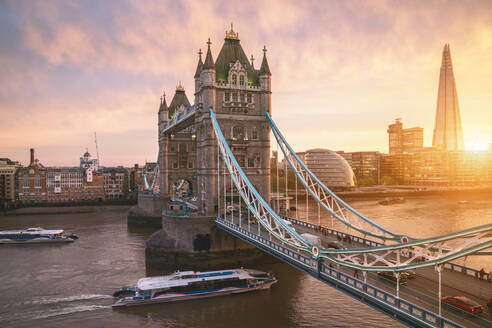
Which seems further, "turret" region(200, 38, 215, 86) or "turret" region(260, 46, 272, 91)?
"turret" region(260, 46, 272, 91)

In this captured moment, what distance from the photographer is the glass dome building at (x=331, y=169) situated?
155375mm

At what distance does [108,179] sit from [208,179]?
98688 millimetres

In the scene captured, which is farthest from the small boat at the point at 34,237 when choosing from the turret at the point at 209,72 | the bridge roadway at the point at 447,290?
the bridge roadway at the point at 447,290

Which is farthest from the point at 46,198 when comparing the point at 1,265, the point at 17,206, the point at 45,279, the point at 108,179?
the point at 45,279

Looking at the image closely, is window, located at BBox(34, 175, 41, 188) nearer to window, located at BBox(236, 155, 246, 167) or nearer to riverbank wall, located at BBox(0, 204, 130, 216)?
riverbank wall, located at BBox(0, 204, 130, 216)

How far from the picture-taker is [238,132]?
43.4 meters

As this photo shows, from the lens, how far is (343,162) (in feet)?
534

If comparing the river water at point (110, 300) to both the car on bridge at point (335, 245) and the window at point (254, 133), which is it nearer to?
the car on bridge at point (335, 245)

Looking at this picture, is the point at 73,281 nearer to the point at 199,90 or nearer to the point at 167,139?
the point at 199,90


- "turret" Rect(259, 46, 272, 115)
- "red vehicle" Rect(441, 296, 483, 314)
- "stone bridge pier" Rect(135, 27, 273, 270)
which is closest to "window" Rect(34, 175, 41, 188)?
"stone bridge pier" Rect(135, 27, 273, 270)

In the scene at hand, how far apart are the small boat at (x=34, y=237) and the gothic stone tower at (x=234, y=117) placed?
90.8 feet

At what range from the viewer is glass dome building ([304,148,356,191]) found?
15538cm

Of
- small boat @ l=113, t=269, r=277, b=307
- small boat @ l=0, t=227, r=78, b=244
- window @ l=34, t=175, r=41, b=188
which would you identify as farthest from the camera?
window @ l=34, t=175, r=41, b=188

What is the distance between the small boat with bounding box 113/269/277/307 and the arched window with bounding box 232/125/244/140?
644 inches
